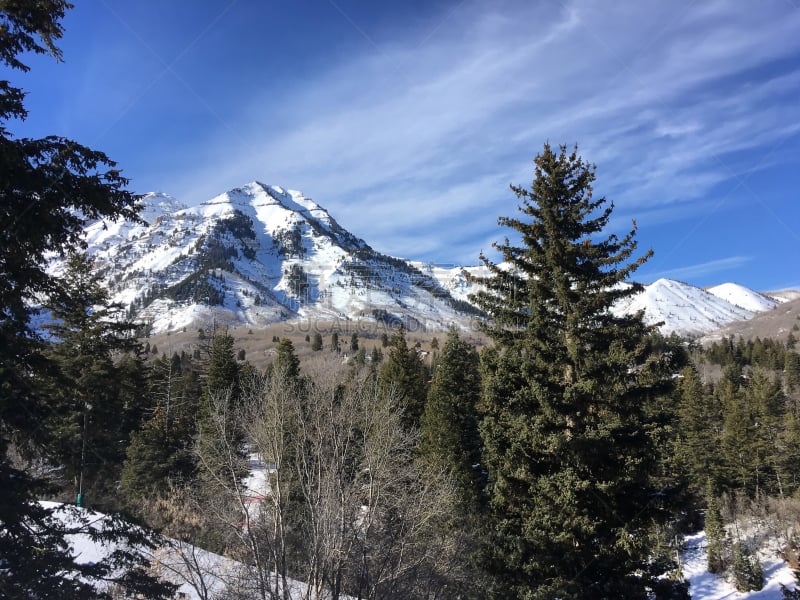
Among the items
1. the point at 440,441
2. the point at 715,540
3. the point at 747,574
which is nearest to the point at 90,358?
the point at 440,441

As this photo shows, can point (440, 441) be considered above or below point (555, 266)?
below

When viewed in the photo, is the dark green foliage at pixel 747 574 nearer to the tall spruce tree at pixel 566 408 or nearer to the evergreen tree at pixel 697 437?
the evergreen tree at pixel 697 437

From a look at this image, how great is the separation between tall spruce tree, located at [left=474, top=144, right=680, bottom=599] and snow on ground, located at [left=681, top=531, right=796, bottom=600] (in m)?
Result: 26.9

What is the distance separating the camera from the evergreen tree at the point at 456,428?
25.1 m

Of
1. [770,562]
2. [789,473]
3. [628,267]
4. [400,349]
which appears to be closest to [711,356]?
[789,473]

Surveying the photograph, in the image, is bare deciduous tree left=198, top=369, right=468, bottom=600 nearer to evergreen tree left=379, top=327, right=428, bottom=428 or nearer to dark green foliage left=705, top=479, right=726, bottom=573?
evergreen tree left=379, top=327, right=428, bottom=428

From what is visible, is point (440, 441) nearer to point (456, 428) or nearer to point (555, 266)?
point (456, 428)

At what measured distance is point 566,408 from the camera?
492 inches

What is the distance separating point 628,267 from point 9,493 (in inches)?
547

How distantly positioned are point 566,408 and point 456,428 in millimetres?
14303

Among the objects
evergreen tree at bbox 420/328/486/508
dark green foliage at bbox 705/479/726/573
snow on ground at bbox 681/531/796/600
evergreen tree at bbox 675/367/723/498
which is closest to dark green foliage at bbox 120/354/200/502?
evergreen tree at bbox 420/328/486/508

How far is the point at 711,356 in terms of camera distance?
13700 centimetres

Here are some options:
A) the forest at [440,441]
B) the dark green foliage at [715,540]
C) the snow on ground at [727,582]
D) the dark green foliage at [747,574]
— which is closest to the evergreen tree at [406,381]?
the forest at [440,441]

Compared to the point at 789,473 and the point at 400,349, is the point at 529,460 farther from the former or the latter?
the point at 789,473
